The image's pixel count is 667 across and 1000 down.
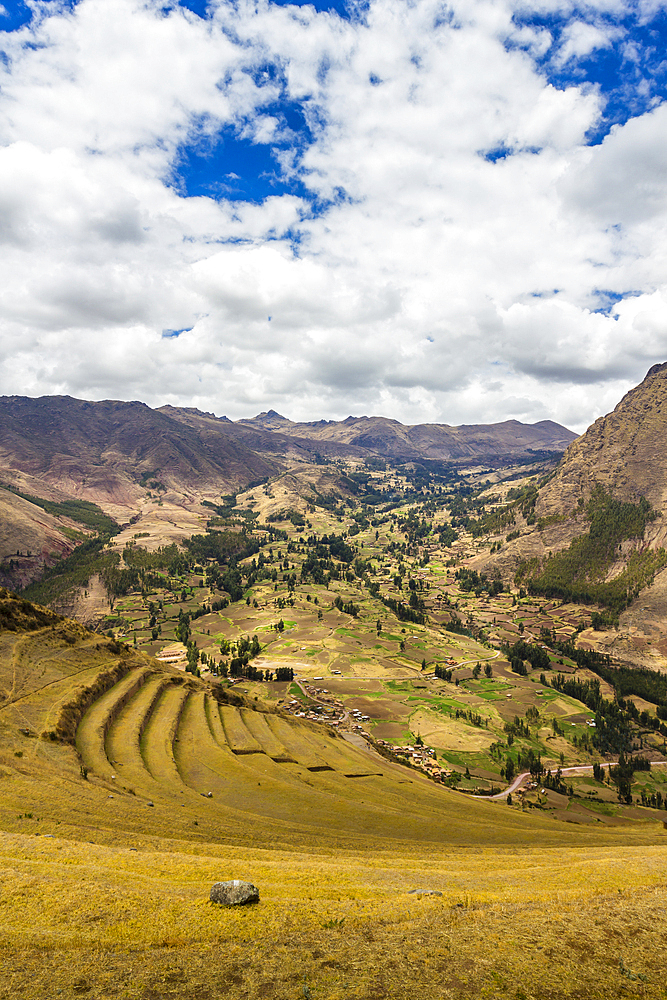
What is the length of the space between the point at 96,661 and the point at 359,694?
288 feet

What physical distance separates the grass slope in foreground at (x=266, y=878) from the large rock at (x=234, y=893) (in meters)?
0.90

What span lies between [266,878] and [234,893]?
8.69 metres

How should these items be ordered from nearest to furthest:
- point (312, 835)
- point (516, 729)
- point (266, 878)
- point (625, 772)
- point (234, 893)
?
point (234, 893)
point (266, 878)
point (312, 835)
point (625, 772)
point (516, 729)

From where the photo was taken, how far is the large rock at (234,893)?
25.0 metres

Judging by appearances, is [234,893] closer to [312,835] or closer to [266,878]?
[266,878]

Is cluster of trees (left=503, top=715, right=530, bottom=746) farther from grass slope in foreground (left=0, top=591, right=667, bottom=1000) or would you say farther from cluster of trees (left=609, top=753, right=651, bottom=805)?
grass slope in foreground (left=0, top=591, right=667, bottom=1000)

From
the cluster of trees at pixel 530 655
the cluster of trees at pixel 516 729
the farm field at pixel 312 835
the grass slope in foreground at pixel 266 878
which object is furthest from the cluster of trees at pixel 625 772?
the cluster of trees at pixel 530 655

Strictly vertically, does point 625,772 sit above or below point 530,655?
below

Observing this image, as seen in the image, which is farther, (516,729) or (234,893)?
(516,729)

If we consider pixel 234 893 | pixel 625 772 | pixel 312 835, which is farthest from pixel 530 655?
pixel 234 893

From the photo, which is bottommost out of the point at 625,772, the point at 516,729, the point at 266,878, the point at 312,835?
the point at 625,772

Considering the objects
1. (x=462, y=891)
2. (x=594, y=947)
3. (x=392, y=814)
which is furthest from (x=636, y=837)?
(x=594, y=947)

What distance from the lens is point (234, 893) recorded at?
2519 centimetres

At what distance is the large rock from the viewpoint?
82.0ft
